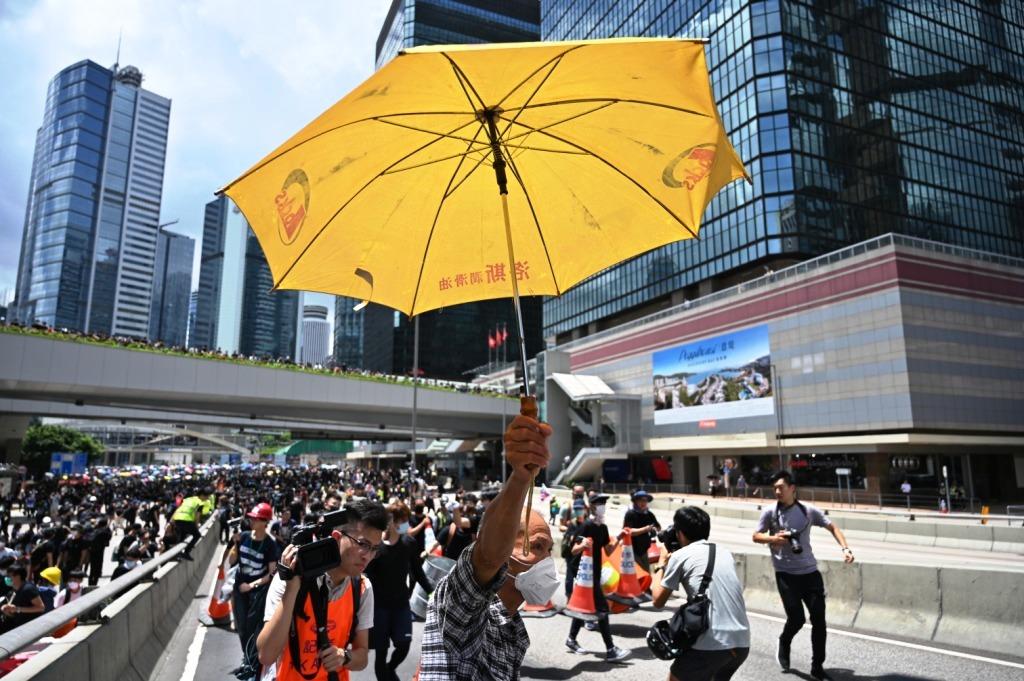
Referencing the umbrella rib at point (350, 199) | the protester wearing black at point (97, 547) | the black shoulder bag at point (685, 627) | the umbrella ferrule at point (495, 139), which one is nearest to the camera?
the umbrella ferrule at point (495, 139)

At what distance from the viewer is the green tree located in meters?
66.1

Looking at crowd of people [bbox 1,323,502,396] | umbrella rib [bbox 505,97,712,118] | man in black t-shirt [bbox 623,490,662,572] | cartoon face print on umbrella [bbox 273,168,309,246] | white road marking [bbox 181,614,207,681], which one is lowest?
white road marking [bbox 181,614,207,681]

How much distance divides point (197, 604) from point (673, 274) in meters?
53.4

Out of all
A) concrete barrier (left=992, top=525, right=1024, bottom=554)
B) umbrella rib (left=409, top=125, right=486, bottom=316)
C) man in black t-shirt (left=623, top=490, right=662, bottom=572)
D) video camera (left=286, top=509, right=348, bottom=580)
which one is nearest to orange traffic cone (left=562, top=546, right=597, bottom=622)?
man in black t-shirt (left=623, top=490, right=662, bottom=572)

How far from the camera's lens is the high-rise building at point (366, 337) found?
120125mm

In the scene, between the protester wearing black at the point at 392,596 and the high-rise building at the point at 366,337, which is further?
the high-rise building at the point at 366,337

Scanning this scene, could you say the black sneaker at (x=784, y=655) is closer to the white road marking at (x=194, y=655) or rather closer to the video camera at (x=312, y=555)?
the video camera at (x=312, y=555)

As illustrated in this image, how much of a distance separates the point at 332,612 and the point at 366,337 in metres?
136

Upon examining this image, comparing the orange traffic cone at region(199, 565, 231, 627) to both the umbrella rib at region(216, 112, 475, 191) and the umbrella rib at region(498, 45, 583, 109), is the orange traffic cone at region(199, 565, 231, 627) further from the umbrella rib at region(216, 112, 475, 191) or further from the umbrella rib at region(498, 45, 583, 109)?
the umbrella rib at region(498, 45, 583, 109)

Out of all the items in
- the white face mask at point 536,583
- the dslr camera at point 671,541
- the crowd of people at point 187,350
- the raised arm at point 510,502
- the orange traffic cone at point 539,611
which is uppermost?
the crowd of people at point 187,350

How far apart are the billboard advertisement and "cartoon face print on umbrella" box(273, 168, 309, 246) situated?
4152 cm

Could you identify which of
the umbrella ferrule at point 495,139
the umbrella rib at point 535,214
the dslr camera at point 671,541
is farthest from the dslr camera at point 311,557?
the dslr camera at point 671,541

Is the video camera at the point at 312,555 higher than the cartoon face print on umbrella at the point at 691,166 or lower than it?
lower

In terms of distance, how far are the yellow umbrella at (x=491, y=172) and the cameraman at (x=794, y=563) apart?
3.54 m
